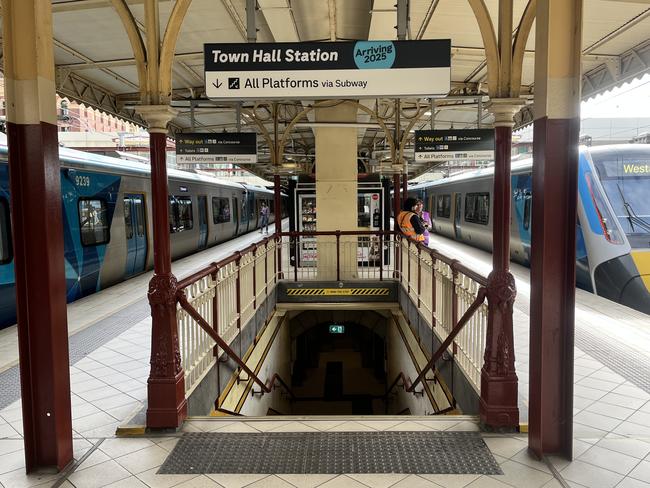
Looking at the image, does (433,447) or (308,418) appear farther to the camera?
(308,418)

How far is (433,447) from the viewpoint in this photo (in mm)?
3307

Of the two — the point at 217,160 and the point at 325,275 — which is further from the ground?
the point at 217,160

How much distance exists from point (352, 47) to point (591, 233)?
6.62 metres

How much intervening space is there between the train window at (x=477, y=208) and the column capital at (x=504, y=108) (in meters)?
10.8

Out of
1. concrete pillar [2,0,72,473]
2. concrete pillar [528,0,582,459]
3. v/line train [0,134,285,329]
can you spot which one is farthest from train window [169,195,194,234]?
concrete pillar [528,0,582,459]

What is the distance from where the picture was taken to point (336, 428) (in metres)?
3.59

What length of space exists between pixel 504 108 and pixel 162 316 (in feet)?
9.70

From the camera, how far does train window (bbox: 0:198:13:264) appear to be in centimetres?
618

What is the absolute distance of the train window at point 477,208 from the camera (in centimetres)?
1426

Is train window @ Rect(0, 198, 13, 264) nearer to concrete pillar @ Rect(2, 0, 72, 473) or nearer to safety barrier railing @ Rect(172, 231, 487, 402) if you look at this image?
safety barrier railing @ Rect(172, 231, 487, 402)

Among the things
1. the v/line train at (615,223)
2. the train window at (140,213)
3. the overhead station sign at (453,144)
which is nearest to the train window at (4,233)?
the train window at (140,213)

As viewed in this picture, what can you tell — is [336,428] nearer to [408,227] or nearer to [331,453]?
[331,453]

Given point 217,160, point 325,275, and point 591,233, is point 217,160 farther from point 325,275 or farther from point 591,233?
point 591,233

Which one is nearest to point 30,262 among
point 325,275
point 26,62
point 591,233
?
point 26,62
